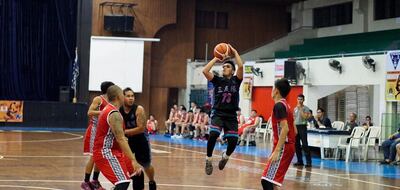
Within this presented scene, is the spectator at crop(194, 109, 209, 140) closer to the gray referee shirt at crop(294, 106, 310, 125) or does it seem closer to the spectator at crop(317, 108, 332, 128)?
the spectator at crop(317, 108, 332, 128)

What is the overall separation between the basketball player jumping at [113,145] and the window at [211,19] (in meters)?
30.4

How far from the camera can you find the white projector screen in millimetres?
35406

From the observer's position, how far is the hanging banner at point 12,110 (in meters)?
34.7

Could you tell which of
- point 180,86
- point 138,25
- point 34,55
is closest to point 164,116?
point 180,86

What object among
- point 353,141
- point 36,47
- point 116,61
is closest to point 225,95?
point 353,141

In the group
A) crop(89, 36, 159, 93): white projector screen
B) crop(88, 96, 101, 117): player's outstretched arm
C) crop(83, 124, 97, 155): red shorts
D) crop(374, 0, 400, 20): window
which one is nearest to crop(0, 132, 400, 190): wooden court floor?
crop(83, 124, 97, 155): red shorts

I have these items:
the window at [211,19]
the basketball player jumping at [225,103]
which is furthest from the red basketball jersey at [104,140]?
the window at [211,19]

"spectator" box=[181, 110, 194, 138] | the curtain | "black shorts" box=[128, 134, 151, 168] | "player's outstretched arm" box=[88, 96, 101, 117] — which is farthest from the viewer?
the curtain

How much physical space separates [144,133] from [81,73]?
25.9 meters

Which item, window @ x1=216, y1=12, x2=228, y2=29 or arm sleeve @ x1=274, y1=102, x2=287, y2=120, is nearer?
arm sleeve @ x1=274, y1=102, x2=287, y2=120

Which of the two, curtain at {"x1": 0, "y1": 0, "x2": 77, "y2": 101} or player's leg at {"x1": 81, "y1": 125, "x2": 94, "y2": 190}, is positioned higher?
curtain at {"x1": 0, "y1": 0, "x2": 77, "y2": 101}

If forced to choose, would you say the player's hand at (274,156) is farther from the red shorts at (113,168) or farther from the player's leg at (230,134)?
the player's leg at (230,134)

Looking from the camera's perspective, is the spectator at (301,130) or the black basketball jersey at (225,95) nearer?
the black basketball jersey at (225,95)

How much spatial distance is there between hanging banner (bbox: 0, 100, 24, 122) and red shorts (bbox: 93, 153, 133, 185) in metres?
27.2
